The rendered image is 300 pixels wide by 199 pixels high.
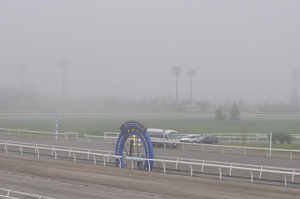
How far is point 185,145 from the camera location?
2975 centimetres

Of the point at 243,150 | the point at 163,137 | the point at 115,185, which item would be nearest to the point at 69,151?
the point at 115,185

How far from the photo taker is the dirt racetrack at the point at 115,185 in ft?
44.1

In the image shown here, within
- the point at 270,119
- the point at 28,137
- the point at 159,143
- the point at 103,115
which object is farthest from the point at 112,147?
the point at 270,119

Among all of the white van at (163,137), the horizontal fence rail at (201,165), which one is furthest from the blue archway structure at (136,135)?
the white van at (163,137)

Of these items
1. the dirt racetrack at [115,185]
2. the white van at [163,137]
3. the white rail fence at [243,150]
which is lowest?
the dirt racetrack at [115,185]

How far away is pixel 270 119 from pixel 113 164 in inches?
1926

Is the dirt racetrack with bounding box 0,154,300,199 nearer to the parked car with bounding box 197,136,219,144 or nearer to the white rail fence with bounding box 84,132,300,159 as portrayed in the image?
the white rail fence with bounding box 84,132,300,159

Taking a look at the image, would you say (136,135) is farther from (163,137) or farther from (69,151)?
(163,137)

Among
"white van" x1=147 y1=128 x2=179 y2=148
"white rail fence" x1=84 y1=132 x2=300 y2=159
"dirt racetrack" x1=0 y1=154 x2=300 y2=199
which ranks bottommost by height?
"dirt racetrack" x1=0 y1=154 x2=300 y2=199

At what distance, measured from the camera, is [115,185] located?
1527 centimetres

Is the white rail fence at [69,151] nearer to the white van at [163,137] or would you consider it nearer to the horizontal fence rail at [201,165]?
the horizontal fence rail at [201,165]

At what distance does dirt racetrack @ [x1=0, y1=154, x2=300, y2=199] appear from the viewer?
13.4 meters

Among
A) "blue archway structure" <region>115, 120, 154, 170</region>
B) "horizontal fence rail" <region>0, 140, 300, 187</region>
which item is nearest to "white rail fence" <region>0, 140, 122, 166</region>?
"horizontal fence rail" <region>0, 140, 300, 187</region>

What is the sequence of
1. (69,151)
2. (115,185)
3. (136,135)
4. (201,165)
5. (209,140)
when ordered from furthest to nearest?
(209,140) → (69,151) → (136,135) → (201,165) → (115,185)
